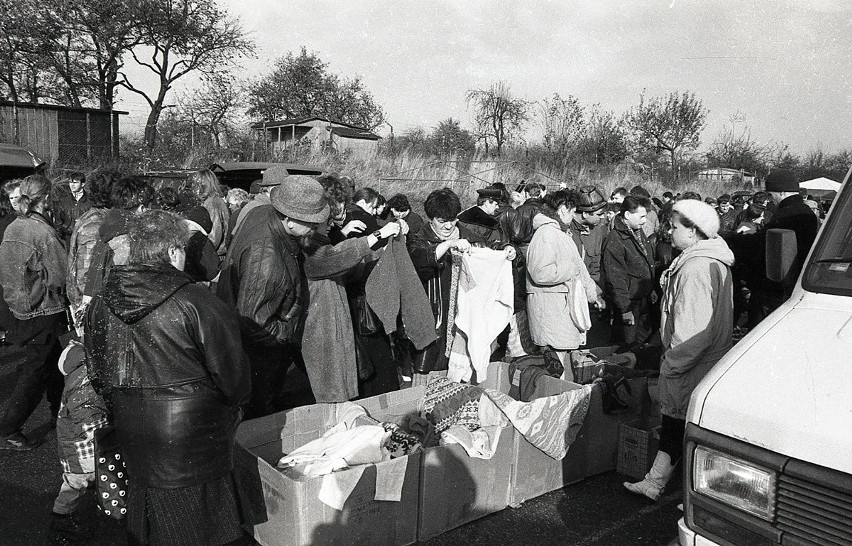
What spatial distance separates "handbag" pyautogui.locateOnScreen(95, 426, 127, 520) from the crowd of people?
130 mm

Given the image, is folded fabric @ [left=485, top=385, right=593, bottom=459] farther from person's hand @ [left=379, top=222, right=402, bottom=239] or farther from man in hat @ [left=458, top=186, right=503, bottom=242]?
man in hat @ [left=458, top=186, right=503, bottom=242]

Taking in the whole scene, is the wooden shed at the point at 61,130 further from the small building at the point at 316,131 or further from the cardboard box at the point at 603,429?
the cardboard box at the point at 603,429

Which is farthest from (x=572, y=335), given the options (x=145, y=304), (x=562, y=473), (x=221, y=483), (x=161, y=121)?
(x=161, y=121)

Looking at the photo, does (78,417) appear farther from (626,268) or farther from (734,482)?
(626,268)

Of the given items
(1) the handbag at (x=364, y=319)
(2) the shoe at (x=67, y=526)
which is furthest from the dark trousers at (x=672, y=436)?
(2) the shoe at (x=67, y=526)

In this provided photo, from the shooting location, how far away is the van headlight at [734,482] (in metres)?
2.16

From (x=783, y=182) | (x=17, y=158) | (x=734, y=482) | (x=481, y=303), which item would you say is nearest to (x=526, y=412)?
(x=481, y=303)

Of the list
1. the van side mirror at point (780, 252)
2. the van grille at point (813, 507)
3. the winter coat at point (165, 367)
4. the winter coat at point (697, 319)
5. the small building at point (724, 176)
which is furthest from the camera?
the small building at point (724, 176)

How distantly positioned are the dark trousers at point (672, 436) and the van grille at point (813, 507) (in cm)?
201

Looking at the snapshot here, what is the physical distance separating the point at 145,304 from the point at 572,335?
374 centimetres

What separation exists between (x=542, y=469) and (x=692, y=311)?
138 centimetres

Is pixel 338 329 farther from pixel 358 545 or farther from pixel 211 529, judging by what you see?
pixel 211 529

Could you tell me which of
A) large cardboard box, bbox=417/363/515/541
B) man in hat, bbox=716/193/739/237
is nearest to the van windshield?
large cardboard box, bbox=417/363/515/541

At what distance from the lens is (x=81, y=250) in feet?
15.5
